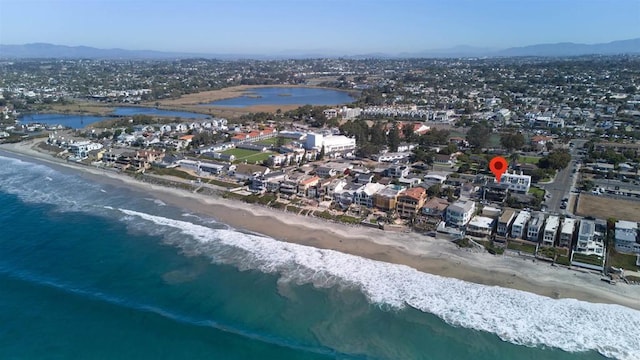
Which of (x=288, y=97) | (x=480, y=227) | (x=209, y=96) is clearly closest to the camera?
(x=480, y=227)

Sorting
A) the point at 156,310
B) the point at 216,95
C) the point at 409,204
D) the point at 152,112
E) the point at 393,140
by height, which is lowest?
the point at 156,310

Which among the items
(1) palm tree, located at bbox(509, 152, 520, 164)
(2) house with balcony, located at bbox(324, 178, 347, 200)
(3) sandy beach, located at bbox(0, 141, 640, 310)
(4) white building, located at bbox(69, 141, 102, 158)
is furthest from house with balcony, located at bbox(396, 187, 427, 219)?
(4) white building, located at bbox(69, 141, 102, 158)

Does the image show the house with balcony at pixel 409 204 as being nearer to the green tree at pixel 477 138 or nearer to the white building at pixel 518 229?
the white building at pixel 518 229

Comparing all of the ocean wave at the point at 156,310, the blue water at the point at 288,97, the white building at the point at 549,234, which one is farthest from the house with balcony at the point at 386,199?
the blue water at the point at 288,97

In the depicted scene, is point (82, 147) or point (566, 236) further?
point (82, 147)

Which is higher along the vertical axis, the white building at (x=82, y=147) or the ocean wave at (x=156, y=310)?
the white building at (x=82, y=147)

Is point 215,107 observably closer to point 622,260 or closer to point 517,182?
point 517,182

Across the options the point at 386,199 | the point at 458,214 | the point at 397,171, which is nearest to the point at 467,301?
the point at 458,214
